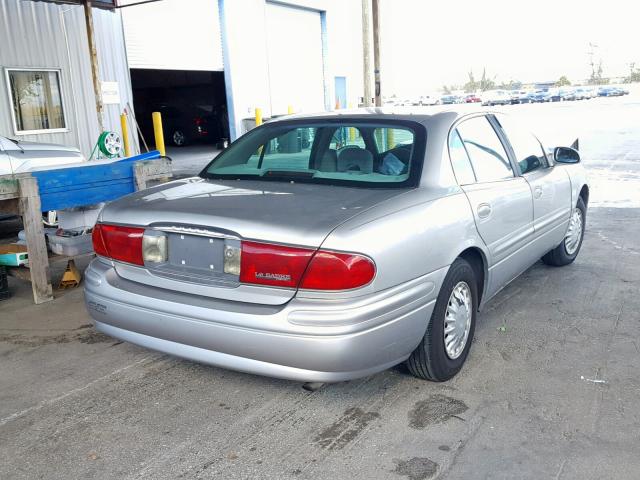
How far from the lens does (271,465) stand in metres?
2.81

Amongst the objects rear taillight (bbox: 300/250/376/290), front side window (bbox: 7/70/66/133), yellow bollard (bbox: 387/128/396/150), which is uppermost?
front side window (bbox: 7/70/66/133)

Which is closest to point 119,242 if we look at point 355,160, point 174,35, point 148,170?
point 355,160

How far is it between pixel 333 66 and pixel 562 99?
46.6 m

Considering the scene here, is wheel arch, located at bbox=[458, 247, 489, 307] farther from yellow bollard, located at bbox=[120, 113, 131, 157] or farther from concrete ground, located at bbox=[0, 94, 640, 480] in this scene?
yellow bollard, located at bbox=[120, 113, 131, 157]

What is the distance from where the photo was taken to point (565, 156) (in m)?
5.12

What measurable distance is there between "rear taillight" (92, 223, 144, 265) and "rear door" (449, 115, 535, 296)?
1.83m

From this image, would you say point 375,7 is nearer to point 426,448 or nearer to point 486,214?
point 486,214

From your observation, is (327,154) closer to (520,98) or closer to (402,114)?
(402,114)

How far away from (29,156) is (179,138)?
58.9ft

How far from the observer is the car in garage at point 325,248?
2840mm

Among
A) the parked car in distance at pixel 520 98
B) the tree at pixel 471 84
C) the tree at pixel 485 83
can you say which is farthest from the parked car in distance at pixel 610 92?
the tree at pixel 471 84

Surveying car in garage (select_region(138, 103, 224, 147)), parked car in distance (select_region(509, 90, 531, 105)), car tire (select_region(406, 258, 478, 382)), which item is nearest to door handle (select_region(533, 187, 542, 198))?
car tire (select_region(406, 258, 478, 382))

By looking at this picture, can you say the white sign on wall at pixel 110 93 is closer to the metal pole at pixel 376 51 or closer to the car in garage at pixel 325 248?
the metal pole at pixel 376 51

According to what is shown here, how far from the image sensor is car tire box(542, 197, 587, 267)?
5.68 m
